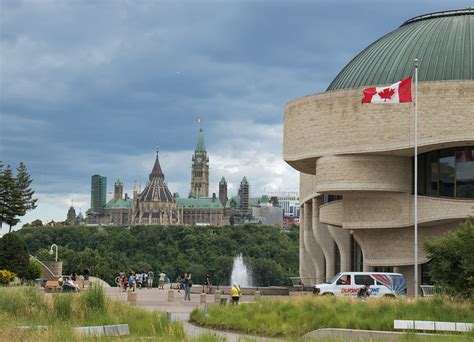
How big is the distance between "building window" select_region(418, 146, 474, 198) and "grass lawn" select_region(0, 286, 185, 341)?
27434 millimetres

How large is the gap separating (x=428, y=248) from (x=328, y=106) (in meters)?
20.1

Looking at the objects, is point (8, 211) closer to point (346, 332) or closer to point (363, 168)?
point (363, 168)

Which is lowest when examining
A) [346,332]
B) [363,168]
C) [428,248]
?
[346,332]

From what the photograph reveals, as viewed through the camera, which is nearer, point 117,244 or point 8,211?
point 8,211

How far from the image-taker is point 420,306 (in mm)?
26875

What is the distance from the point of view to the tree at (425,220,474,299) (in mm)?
29156

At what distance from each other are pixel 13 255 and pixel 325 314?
33.2 m

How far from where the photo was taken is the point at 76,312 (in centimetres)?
2405

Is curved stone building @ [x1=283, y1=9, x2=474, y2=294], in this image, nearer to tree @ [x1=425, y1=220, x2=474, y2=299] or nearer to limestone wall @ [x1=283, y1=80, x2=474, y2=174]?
limestone wall @ [x1=283, y1=80, x2=474, y2=174]

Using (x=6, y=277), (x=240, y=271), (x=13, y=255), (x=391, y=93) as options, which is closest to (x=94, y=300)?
(x=391, y=93)

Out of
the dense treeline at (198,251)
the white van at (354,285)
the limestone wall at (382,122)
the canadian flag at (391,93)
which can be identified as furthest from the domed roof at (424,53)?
the dense treeline at (198,251)

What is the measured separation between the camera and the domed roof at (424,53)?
52.8m

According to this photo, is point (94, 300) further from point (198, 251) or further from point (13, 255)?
point (198, 251)

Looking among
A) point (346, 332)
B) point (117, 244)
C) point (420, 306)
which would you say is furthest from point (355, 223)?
point (117, 244)
